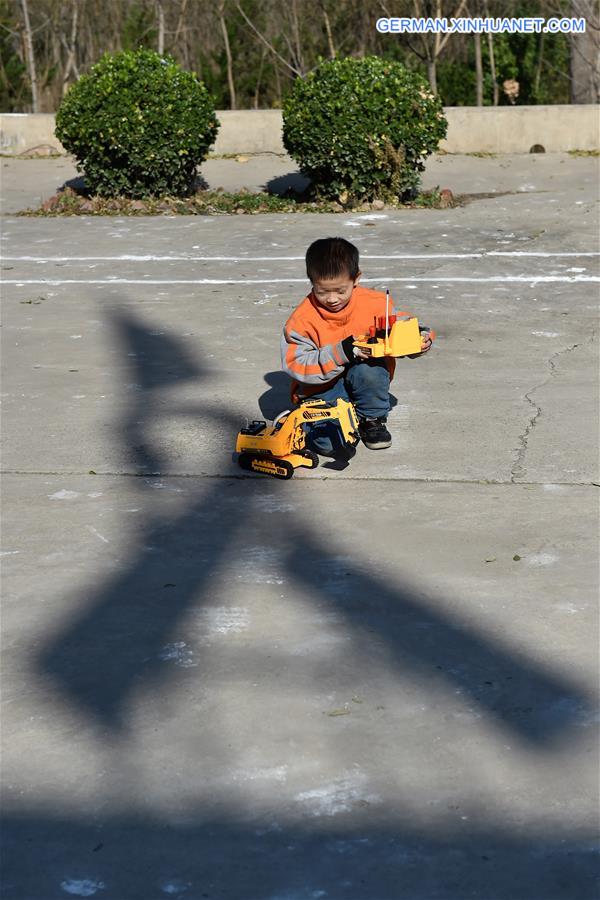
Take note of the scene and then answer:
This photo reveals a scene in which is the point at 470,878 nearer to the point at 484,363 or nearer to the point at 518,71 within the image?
the point at 484,363

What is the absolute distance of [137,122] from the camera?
1195 centimetres

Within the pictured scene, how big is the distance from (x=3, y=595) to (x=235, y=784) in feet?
4.20

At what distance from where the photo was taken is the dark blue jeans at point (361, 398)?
16.9ft

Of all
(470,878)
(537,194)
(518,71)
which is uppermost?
(518,71)

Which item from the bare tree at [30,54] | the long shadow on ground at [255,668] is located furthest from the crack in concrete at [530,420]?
the bare tree at [30,54]

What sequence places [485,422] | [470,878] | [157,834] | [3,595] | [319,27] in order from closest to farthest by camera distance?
[470,878] → [157,834] → [3,595] → [485,422] → [319,27]

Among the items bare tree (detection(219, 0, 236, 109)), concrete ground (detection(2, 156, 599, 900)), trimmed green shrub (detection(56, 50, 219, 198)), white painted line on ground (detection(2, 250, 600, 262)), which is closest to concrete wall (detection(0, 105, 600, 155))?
trimmed green shrub (detection(56, 50, 219, 198))

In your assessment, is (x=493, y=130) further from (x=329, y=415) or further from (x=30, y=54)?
(x=329, y=415)

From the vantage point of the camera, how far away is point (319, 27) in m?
19.5

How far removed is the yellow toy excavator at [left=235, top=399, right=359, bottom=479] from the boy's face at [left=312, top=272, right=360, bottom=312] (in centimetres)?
39

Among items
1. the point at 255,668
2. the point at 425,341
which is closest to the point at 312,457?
the point at 425,341

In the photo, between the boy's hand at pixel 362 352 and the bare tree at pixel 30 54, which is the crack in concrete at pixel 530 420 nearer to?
the boy's hand at pixel 362 352

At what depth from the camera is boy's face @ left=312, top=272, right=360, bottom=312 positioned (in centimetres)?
505

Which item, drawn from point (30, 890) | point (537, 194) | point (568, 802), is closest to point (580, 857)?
point (568, 802)
